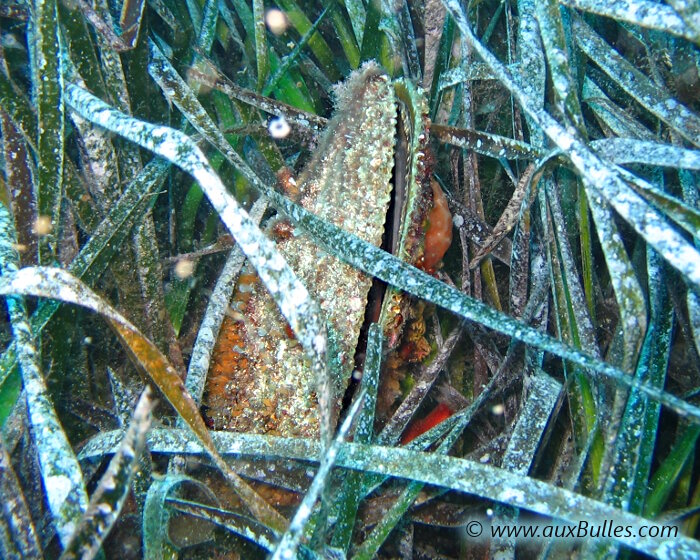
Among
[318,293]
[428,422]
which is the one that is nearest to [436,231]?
[318,293]

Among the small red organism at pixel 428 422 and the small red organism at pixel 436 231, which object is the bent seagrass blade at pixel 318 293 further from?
the small red organism at pixel 428 422

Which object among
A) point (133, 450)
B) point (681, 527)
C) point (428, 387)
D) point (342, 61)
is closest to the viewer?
point (133, 450)

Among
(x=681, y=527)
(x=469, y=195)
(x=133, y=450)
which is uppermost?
(x=469, y=195)

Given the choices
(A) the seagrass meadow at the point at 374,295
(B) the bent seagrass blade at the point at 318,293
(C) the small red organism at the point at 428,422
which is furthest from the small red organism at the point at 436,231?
(C) the small red organism at the point at 428,422

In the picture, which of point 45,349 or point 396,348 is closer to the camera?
point 45,349

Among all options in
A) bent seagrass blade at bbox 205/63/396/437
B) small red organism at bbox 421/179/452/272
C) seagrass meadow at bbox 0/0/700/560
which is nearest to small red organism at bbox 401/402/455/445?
seagrass meadow at bbox 0/0/700/560

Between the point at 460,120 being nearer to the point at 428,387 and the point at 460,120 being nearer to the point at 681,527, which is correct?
the point at 428,387

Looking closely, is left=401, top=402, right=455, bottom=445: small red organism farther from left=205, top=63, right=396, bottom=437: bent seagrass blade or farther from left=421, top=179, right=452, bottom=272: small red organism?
left=421, top=179, right=452, bottom=272: small red organism

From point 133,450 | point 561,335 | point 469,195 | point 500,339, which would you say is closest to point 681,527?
point 561,335
